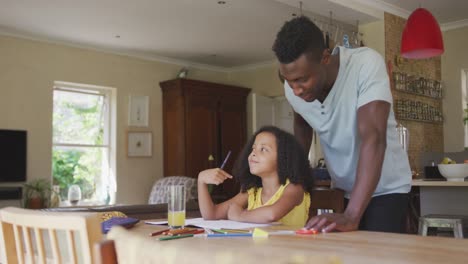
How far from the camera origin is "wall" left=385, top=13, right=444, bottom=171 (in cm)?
562

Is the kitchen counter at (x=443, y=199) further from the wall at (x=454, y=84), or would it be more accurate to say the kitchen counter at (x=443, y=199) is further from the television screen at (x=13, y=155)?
the television screen at (x=13, y=155)

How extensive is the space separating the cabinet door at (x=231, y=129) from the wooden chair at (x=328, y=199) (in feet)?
19.4

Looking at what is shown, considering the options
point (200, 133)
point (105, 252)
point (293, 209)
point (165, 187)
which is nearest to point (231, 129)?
point (200, 133)

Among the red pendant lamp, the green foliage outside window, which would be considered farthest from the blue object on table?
the green foliage outside window

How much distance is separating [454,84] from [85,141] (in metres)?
4.72

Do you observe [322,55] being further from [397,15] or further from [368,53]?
[397,15]

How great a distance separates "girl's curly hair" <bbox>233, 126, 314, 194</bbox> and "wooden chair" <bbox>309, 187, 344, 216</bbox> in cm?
4

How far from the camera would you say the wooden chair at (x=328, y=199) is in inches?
67.3

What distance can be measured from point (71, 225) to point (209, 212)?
1.04 m

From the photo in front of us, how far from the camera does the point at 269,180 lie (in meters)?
1.85

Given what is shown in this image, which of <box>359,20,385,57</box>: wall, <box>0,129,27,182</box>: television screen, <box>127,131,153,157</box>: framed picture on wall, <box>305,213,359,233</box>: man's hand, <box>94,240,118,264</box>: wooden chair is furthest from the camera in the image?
<box>127,131,153,157</box>: framed picture on wall

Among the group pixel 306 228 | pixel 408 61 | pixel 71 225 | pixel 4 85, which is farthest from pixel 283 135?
pixel 4 85

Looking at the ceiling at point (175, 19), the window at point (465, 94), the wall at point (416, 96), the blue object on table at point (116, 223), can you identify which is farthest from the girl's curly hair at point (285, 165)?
the window at point (465, 94)

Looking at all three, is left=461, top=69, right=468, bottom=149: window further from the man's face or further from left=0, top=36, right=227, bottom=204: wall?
the man's face
